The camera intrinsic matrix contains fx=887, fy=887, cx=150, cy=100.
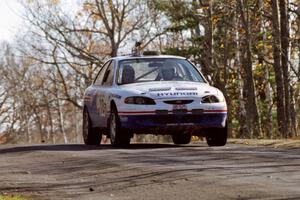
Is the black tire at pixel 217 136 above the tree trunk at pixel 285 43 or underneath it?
underneath

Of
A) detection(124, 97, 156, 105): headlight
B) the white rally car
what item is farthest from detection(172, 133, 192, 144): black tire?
detection(124, 97, 156, 105): headlight

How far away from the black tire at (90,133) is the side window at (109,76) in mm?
1108

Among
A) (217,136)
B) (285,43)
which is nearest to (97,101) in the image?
(217,136)

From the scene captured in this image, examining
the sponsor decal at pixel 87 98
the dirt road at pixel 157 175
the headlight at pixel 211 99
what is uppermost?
the sponsor decal at pixel 87 98

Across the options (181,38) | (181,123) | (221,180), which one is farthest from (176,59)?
(181,38)

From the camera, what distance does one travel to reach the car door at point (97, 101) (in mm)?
16469

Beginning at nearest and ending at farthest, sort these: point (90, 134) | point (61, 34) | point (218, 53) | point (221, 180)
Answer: point (221, 180), point (90, 134), point (218, 53), point (61, 34)

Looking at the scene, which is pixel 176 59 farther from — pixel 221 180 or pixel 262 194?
pixel 262 194

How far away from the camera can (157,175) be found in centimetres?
982

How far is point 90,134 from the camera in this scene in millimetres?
17625

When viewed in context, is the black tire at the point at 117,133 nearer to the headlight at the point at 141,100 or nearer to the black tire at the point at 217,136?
the headlight at the point at 141,100

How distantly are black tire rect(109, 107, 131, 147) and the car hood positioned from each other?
51 cm

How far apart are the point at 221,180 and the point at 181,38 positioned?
114ft

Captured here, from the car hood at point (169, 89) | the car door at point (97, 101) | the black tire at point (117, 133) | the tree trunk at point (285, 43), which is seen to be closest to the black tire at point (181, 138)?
the car door at point (97, 101)
